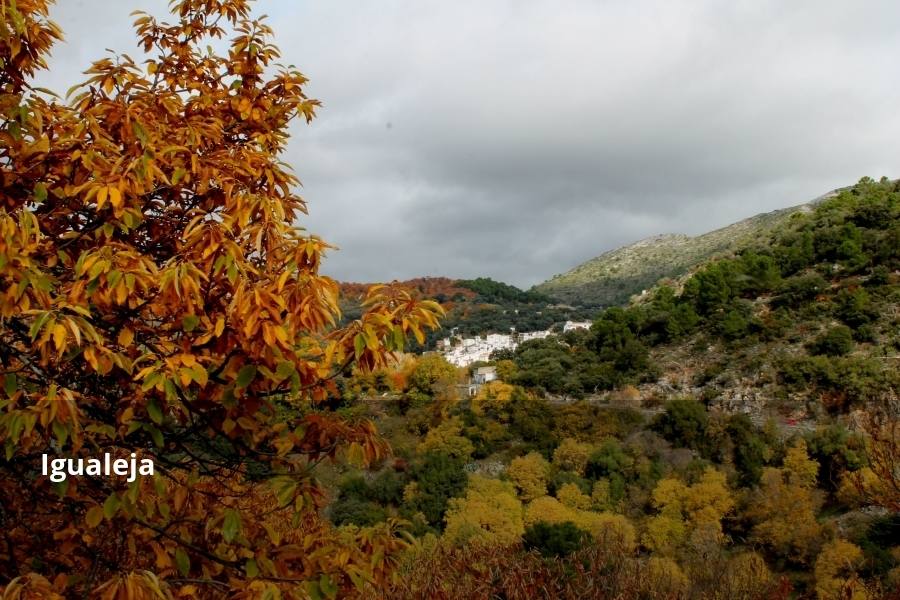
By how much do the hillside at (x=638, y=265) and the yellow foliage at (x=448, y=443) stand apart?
268 feet

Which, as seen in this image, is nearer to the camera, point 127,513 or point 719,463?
point 127,513

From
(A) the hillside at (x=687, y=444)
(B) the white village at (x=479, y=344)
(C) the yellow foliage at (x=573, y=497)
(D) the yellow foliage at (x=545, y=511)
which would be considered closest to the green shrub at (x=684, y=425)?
(A) the hillside at (x=687, y=444)

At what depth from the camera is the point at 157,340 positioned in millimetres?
3111

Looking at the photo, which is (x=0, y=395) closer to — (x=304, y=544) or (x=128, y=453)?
(x=128, y=453)

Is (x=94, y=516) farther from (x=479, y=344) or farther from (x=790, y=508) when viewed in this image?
(x=479, y=344)

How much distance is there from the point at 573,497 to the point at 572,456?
3076mm

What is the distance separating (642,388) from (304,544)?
34.6 meters

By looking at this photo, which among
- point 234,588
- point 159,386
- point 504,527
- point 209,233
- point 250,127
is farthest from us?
point 504,527

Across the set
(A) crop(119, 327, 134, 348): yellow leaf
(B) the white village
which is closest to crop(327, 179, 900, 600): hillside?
(A) crop(119, 327, 134, 348): yellow leaf

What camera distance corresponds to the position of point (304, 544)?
132 inches

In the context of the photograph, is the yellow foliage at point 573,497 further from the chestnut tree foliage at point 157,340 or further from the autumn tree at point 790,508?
the chestnut tree foliage at point 157,340

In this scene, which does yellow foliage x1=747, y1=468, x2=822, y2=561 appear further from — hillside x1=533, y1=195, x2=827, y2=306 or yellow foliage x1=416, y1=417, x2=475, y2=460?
hillside x1=533, y1=195, x2=827, y2=306

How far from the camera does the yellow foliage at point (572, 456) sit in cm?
2480

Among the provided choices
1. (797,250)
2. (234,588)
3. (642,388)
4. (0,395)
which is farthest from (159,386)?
(797,250)
